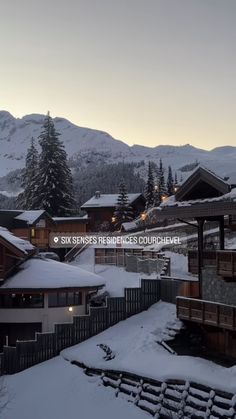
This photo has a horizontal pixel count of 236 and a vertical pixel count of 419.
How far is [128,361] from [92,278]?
37.8 feet

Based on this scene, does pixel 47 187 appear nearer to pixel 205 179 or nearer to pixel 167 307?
pixel 167 307

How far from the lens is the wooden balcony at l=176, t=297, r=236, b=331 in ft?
72.0

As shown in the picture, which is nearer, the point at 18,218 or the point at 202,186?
the point at 202,186

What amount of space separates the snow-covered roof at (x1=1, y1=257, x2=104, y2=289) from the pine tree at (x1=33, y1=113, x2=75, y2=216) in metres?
35.7

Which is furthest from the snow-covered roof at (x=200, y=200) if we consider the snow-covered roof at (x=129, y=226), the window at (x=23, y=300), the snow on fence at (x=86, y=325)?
the snow-covered roof at (x=129, y=226)

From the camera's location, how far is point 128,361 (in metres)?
23.2

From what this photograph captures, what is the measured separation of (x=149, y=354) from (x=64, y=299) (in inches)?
435

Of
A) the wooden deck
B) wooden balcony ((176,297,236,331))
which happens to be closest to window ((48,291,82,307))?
wooden balcony ((176,297,236,331))

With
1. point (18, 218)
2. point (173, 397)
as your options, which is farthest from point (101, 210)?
point (173, 397)

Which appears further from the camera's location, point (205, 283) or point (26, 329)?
point (26, 329)

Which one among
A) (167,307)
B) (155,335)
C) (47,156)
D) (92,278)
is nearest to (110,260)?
(92,278)

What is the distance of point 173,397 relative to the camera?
Answer: 19469 mm

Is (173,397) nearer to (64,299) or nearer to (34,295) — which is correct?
(64,299)

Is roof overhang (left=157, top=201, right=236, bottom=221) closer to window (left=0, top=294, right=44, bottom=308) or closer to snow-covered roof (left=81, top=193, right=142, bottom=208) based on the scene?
window (left=0, top=294, right=44, bottom=308)
